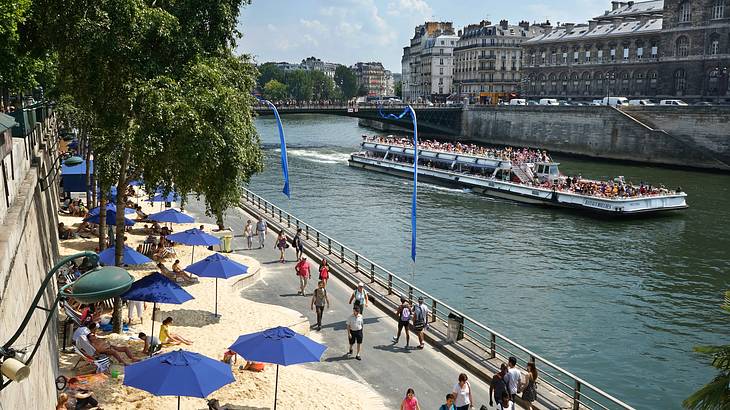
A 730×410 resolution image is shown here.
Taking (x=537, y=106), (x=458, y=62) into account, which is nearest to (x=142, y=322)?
(x=537, y=106)

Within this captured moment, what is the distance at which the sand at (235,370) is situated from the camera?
47.4ft

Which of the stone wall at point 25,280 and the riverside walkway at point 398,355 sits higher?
the stone wall at point 25,280

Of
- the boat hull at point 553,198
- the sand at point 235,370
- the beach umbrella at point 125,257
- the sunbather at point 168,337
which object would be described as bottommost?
the boat hull at point 553,198

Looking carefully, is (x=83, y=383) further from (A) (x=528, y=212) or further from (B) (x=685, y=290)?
(A) (x=528, y=212)

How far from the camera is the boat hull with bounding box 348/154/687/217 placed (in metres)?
48.7

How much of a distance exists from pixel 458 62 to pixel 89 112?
146 metres

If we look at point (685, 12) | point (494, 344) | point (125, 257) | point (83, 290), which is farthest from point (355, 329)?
point (685, 12)

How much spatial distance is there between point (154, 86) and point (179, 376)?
24.2 ft

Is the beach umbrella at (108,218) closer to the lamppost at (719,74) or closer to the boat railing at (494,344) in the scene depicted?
the boat railing at (494,344)

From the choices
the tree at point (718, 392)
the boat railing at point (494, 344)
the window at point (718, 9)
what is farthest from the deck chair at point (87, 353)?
the window at point (718, 9)

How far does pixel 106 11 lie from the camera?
16.0 m

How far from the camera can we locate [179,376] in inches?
479

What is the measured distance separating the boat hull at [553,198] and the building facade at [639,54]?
138ft

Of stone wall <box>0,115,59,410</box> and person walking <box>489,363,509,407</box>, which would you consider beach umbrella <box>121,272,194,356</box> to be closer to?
A: stone wall <box>0,115,59,410</box>
